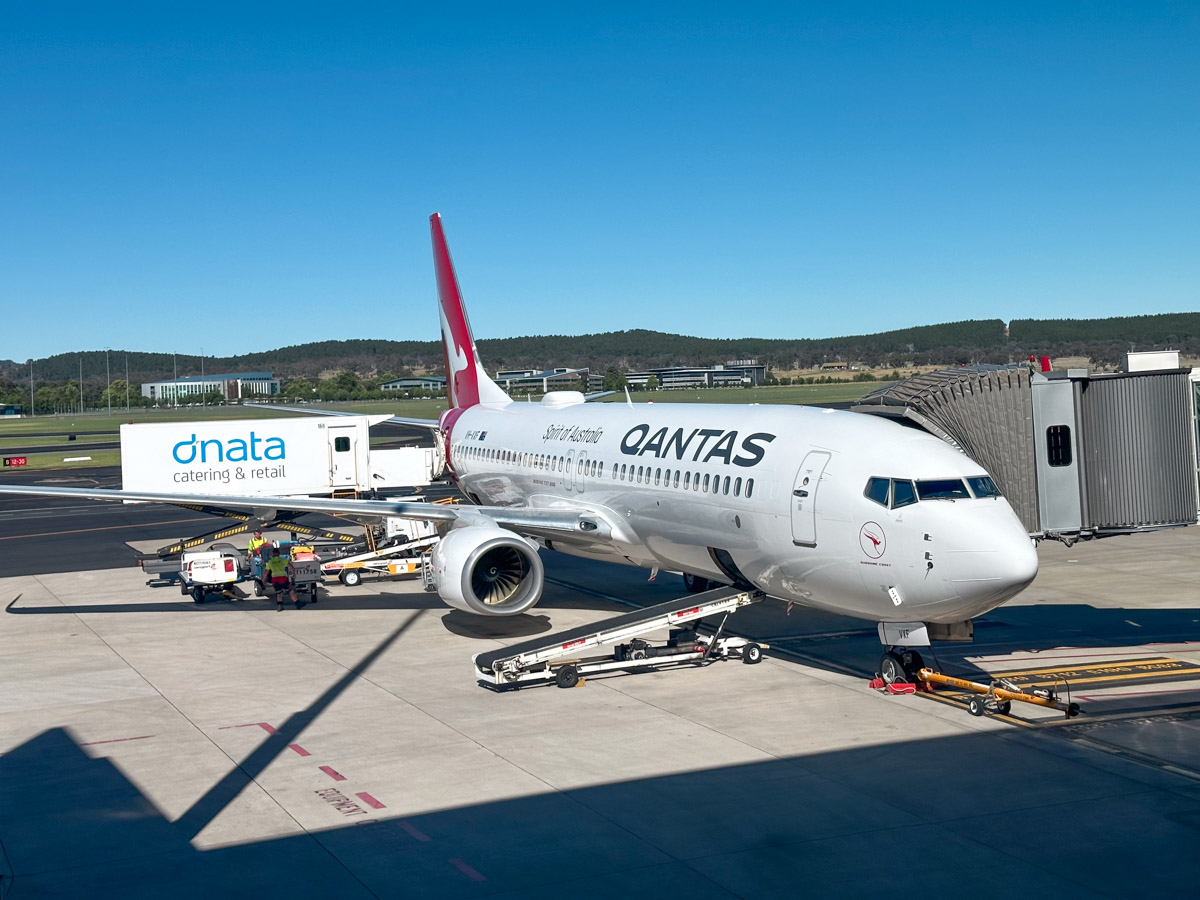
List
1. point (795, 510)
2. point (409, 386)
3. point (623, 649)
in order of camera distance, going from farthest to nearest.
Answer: point (409, 386), point (623, 649), point (795, 510)

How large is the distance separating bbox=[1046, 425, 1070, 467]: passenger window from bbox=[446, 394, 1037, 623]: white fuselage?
2.49m

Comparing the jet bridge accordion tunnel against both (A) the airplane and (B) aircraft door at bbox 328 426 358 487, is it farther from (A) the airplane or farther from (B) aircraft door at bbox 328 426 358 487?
(B) aircraft door at bbox 328 426 358 487

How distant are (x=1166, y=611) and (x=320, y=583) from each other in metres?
19.1

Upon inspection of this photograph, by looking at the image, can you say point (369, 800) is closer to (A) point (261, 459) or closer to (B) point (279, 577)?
(B) point (279, 577)

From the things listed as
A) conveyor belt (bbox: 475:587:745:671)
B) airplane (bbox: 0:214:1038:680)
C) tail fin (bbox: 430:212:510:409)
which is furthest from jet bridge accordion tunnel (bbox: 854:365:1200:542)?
tail fin (bbox: 430:212:510:409)

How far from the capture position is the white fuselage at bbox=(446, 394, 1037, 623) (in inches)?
612

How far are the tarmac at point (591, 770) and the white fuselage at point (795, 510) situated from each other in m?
1.74

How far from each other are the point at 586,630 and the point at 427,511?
22.0ft

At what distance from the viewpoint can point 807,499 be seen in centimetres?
1728

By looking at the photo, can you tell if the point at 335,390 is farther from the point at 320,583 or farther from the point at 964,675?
the point at 964,675

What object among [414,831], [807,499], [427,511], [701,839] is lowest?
[701,839]

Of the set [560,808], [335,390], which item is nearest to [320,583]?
[560,808]

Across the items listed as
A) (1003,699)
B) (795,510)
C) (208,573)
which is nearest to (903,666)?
(1003,699)

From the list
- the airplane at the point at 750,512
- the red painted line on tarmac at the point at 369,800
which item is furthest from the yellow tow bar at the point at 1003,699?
the red painted line on tarmac at the point at 369,800
